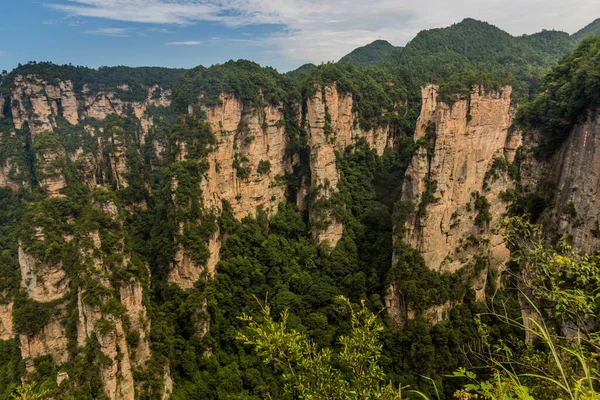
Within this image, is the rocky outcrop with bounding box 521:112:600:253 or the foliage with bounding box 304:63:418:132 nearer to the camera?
the rocky outcrop with bounding box 521:112:600:253

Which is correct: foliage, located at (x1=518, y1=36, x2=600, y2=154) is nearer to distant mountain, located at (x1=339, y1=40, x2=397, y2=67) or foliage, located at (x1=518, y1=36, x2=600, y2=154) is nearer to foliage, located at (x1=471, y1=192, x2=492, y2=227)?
foliage, located at (x1=471, y1=192, x2=492, y2=227)

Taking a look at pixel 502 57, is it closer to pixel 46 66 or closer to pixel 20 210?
pixel 20 210

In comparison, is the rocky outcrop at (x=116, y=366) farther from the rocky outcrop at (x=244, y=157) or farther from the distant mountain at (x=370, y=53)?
the distant mountain at (x=370, y=53)

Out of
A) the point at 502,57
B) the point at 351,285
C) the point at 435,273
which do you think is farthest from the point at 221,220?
the point at 502,57

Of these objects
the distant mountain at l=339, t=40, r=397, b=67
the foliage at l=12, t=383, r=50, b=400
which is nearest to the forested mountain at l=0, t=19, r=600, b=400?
the foliage at l=12, t=383, r=50, b=400

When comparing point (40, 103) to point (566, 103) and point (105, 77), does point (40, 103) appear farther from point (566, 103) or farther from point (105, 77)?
point (566, 103)

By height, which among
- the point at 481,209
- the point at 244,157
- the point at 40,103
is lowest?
the point at 481,209

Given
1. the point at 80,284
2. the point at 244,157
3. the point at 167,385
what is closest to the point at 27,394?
the point at 80,284
